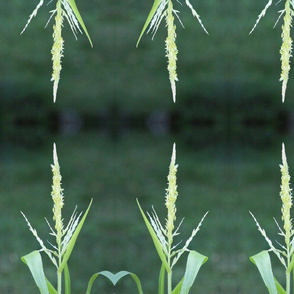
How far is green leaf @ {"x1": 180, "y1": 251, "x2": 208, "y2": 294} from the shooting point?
6.42 ft

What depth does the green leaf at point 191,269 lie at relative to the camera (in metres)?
1.96

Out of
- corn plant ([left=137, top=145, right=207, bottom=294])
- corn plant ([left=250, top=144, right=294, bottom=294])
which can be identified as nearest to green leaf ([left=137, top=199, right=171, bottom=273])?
corn plant ([left=137, top=145, right=207, bottom=294])

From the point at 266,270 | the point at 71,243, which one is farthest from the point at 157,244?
the point at 266,270

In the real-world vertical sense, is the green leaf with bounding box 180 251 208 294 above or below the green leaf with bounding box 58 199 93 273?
below

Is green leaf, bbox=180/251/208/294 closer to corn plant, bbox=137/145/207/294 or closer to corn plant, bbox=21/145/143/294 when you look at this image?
corn plant, bbox=137/145/207/294

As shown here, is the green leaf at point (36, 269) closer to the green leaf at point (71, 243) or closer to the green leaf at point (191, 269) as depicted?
the green leaf at point (71, 243)

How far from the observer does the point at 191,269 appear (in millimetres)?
1978

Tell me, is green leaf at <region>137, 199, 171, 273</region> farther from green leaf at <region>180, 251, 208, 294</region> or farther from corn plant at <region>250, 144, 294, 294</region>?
corn plant at <region>250, 144, 294, 294</region>

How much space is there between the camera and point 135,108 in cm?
309

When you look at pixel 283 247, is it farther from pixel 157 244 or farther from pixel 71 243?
pixel 71 243

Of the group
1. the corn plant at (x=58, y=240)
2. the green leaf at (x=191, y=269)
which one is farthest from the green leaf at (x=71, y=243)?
the green leaf at (x=191, y=269)

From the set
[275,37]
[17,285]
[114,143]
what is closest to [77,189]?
[114,143]

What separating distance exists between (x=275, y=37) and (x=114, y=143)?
1486 millimetres

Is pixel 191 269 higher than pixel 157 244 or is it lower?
lower
